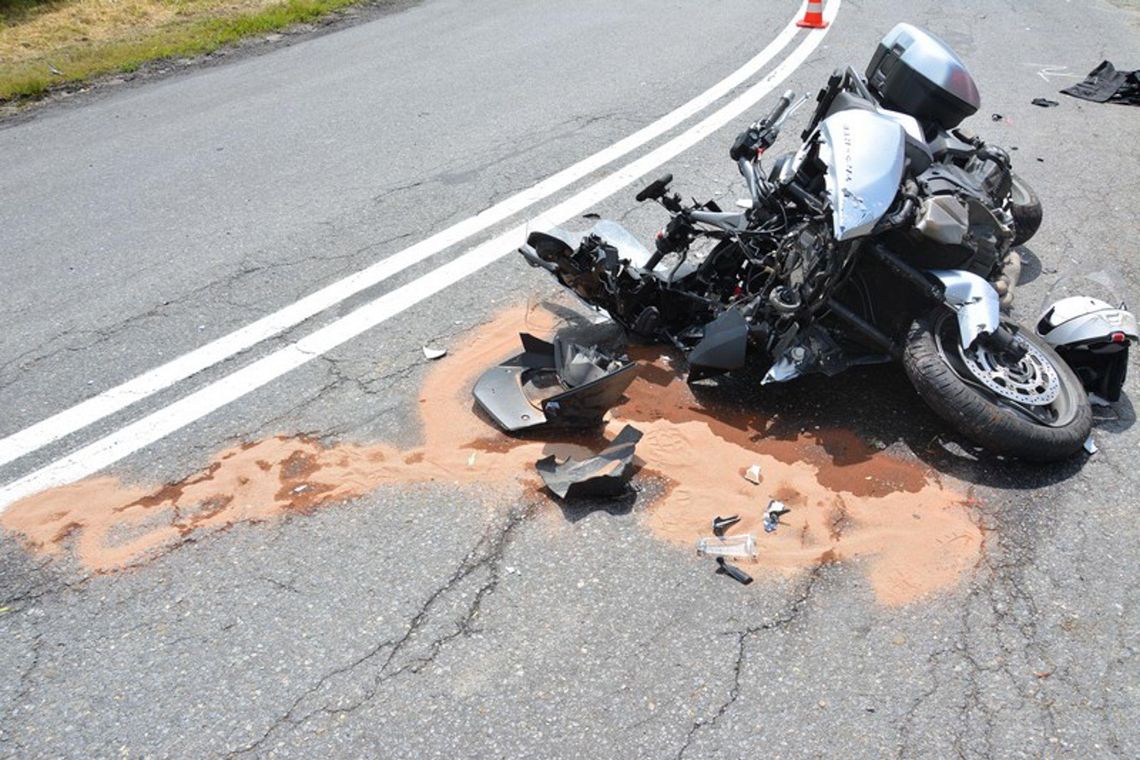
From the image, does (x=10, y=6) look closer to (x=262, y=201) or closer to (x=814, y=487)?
(x=262, y=201)

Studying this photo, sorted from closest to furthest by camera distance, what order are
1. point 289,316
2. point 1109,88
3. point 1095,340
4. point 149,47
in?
point 1095,340 < point 289,316 < point 1109,88 < point 149,47

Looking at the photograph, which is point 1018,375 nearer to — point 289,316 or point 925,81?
point 925,81

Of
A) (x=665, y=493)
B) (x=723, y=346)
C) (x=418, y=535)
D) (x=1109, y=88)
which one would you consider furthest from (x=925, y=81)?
(x=1109, y=88)

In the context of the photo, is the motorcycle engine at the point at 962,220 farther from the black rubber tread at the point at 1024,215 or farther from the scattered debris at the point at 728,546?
the scattered debris at the point at 728,546

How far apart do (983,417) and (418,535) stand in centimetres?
247

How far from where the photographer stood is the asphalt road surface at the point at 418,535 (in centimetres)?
305

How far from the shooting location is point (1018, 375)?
430 cm

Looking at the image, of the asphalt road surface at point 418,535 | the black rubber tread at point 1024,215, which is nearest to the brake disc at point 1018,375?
the asphalt road surface at point 418,535

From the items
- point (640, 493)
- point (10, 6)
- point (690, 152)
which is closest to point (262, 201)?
point (690, 152)

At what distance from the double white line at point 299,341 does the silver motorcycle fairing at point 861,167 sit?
5.53 ft

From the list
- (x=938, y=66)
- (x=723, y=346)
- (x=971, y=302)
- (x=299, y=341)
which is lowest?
(x=299, y=341)

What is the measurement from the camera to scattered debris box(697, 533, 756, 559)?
3.69 metres

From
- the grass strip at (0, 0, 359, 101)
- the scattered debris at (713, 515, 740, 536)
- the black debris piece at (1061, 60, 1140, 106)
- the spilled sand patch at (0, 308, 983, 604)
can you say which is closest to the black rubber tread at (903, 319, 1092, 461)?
the spilled sand patch at (0, 308, 983, 604)

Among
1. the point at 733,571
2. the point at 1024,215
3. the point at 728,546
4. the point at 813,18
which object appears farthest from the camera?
the point at 813,18
